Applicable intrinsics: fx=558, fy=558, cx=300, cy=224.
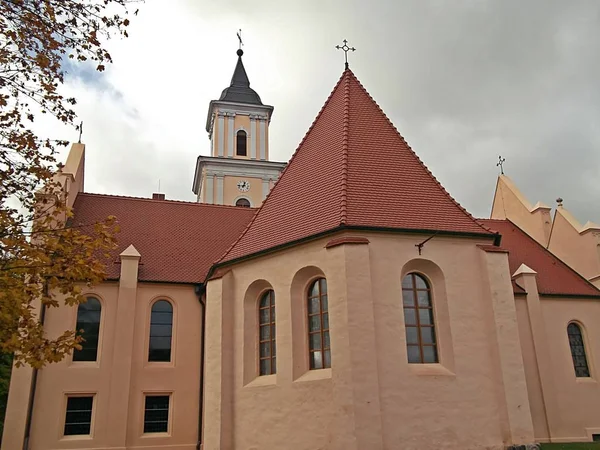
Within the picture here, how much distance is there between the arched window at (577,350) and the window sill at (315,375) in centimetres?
1119

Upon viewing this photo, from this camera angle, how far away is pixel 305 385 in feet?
43.7

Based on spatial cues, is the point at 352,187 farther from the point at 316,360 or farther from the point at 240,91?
the point at 240,91

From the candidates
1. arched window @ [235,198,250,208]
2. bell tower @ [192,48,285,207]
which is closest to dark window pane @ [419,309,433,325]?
bell tower @ [192,48,285,207]

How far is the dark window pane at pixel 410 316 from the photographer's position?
13828 mm

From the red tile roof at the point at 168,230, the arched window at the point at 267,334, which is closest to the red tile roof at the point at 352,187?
the arched window at the point at 267,334

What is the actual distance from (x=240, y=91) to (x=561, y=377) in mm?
26102

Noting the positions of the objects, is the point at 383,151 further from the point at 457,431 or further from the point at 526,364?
the point at 526,364

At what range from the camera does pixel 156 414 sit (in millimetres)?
17922

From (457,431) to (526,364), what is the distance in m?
7.41

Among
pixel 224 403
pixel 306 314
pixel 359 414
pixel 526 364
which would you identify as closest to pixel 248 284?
pixel 306 314

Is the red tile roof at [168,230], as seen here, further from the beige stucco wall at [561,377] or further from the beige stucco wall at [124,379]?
the beige stucco wall at [561,377]

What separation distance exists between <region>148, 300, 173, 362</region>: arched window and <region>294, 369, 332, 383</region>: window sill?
22.4ft

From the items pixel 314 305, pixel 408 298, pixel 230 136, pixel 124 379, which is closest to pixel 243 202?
pixel 230 136

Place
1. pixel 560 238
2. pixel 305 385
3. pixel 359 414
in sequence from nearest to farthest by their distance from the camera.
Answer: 1. pixel 359 414
2. pixel 305 385
3. pixel 560 238
